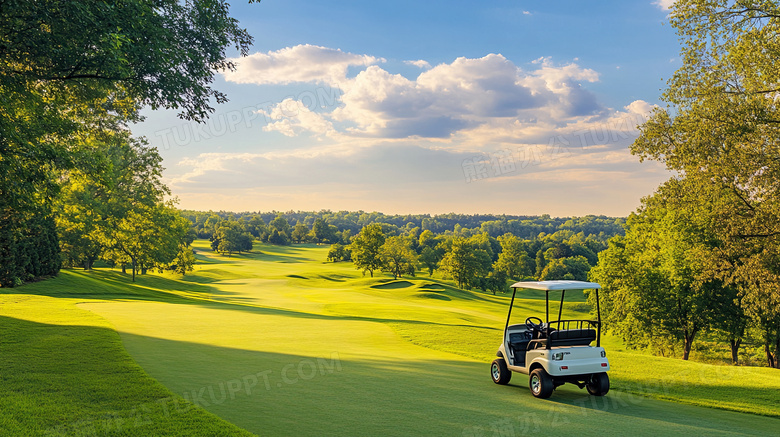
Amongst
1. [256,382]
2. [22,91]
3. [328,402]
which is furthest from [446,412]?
[22,91]

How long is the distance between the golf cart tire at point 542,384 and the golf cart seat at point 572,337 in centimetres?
64

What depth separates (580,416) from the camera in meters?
8.64

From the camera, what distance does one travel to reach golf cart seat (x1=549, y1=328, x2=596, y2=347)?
10.2m

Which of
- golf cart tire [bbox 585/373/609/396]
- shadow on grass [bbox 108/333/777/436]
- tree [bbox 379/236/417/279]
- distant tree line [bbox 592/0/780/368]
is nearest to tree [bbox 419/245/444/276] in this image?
tree [bbox 379/236/417/279]

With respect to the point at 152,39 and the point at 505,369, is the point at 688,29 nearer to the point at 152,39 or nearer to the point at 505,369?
the point at 505,369

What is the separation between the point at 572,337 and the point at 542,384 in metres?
1.25

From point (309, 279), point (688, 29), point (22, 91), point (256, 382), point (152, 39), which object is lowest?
point (309, 279)

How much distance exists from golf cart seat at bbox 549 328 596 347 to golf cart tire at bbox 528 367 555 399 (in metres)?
0.64

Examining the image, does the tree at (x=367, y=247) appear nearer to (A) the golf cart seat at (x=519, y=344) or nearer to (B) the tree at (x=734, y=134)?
(B) the tree at (x=734, y=134)

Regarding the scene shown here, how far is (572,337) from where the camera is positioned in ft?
33.9

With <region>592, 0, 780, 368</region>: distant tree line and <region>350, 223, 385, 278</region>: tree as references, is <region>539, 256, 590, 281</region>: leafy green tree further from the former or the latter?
<region>592, 0, 780, 368</region>: distant tree line

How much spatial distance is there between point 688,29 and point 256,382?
19371 millimetres

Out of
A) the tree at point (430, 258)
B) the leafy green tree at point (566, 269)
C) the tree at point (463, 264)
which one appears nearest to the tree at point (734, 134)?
the tree at point (463, 264)

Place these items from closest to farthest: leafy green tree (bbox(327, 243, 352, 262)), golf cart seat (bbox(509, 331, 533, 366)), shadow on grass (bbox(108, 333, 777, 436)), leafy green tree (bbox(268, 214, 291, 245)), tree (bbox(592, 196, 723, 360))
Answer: shadow on grass (bbox(108, 333, 777, 436))
golf cart seat (bbox(509, 331, 533, 366))
tree (bbox(592, 196, 723, 360))
leafy green tree (bbox(327, 243, 352, 262))
leafy green tree (bbox(268, 214, 291, 245))
